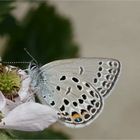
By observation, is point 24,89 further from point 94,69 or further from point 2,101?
point 94,69

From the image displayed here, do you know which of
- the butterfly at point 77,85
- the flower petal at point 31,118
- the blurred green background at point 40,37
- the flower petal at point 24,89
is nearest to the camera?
the flower petal at point 31,118

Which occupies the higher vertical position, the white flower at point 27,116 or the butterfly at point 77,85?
the butterfly at point 77,85

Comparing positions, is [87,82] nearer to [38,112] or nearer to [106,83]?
[106,83]

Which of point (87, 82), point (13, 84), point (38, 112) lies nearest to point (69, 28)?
point (87, 82)

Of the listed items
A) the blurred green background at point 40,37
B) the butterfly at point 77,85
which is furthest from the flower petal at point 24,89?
the blurred green background at point 40,37

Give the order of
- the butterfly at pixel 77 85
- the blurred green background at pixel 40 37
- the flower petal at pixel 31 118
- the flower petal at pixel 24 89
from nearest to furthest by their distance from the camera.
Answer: the flower petal at pixel 31 118
the flower petal at pixel 24 89
the butterfly at pixel 77 85
the blurred green background at pixel 40 37

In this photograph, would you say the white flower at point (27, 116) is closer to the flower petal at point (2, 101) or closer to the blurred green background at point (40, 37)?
the flower petal at point (2, 101)

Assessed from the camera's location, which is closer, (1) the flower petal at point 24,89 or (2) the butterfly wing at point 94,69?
(1) the flower petal at point 24,89
